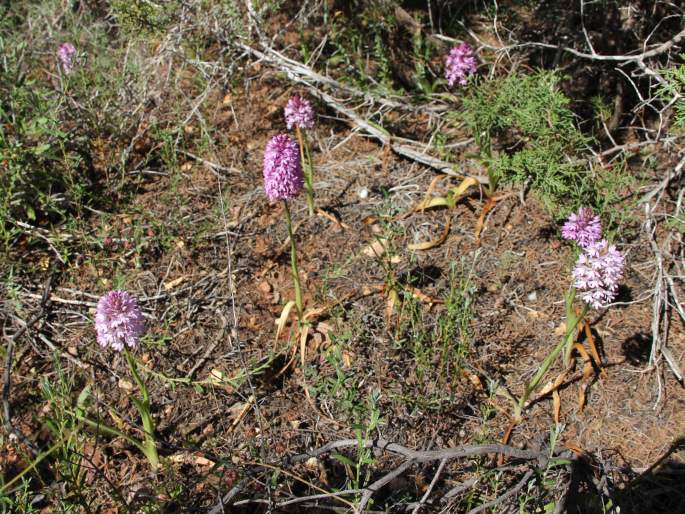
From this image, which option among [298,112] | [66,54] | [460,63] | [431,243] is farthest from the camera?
[66,54]

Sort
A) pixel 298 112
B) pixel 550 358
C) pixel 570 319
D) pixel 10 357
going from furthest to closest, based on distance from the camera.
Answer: pixel 298 112, pixel 10 357, pixel 570 319, pixel 550 358

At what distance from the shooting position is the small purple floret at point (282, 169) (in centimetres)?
279

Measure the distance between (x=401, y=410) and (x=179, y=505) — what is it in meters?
0.98

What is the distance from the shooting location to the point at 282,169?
9.14 feet

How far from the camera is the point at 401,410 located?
8.82 ft

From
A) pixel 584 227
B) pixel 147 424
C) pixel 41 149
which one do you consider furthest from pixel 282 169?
pixel 41 149

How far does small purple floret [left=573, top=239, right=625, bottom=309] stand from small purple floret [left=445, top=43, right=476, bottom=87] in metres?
1.77

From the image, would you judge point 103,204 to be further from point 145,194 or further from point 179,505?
point 179,505

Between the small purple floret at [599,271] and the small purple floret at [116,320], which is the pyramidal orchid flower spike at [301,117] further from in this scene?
the small purple floret at [599,271]

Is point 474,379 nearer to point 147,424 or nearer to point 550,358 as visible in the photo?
point 550,358

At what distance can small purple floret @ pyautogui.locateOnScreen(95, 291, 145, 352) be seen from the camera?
236 centimetres

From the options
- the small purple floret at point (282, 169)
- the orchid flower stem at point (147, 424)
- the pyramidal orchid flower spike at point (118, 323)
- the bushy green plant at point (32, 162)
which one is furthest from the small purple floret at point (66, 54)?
the orchid flower stem at point (147, 424)

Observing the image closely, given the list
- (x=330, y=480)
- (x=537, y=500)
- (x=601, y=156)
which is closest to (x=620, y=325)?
(x=601, y=156)

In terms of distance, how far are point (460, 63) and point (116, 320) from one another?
8.24ft
